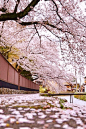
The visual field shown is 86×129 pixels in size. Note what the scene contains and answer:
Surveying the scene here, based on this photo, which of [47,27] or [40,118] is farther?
[47,27]

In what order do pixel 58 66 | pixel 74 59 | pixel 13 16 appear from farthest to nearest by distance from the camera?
pixel 58 66
pixel 74 59
pixel 13 16

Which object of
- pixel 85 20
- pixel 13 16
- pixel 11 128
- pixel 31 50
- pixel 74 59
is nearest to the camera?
pixel 11 128

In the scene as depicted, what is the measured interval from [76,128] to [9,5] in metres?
8.91

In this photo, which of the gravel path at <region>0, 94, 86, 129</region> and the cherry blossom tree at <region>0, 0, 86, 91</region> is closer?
the gravel path at <region>0, 94, 86, 129</region>

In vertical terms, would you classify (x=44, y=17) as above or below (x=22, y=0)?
below

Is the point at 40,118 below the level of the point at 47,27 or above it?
below

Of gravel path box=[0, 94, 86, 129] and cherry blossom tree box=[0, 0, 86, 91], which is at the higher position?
cherry blossom tree box=[0, 0, 86, 91]

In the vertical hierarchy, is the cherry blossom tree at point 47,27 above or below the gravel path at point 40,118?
above

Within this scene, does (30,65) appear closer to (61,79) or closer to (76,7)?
(61,79)

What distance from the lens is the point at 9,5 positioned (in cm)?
938

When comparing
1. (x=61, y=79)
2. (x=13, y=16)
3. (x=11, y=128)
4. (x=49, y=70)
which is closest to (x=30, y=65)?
(x=49, y=70)

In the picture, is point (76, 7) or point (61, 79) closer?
point (76, 7)

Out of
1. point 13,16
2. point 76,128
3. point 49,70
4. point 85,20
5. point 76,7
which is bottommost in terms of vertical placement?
point 76,128

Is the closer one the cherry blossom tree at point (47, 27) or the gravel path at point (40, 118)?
the gravel path at point (40, 118)
